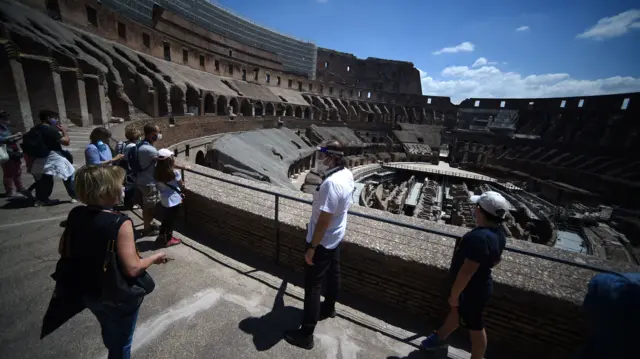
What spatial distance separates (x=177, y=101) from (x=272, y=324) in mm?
23335

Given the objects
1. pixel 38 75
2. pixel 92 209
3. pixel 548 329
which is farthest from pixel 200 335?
pixel 38 75

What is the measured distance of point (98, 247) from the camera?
4.75 ft

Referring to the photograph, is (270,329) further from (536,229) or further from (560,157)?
(560,157)

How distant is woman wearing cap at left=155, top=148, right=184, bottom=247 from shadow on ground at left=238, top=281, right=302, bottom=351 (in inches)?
76.3

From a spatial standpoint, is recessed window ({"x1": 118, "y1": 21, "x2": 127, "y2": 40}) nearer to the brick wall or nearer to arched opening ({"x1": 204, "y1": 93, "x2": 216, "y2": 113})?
arched opening ({"x1": 204, "y1": 93, "x2": 216, "y2": 113})

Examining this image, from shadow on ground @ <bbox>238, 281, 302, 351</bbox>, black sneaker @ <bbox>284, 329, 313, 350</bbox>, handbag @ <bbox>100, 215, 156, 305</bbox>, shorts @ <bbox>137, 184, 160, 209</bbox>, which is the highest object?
handbag @ <bbox>100, 215, 156, 305</bbox>

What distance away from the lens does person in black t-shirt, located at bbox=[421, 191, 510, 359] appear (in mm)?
1891

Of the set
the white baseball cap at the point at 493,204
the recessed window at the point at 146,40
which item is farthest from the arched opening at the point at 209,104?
the white baseball cap at the point at 493,204

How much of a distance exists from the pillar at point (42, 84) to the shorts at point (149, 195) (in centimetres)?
1093

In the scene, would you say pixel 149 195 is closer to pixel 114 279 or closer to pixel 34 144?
pixel 34 144

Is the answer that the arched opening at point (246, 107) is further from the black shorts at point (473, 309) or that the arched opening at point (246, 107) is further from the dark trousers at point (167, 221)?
the black shorts at point (473, 309)

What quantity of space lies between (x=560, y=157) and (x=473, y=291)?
38.6m

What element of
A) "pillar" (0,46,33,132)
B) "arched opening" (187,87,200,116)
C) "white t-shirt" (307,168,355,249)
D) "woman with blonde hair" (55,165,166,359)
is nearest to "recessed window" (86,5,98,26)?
"arched opening" (187,87,200,116)

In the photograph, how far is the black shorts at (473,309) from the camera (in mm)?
2038
